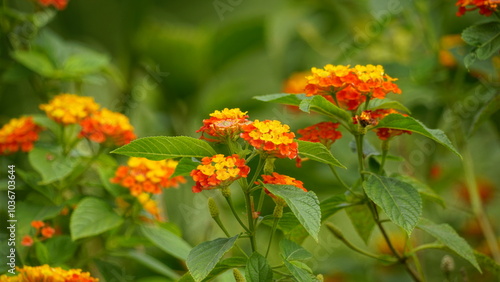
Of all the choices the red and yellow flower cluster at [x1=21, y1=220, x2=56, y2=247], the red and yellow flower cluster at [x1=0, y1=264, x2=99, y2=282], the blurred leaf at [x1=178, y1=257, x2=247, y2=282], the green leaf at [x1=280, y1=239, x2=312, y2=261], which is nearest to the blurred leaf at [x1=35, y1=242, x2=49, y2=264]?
the red and yellow flower cluster at [x1=21, y1=220, x2=56, y2=247]

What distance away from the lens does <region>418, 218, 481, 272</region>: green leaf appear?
761 mm

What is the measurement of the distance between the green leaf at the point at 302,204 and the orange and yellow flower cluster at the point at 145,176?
26 centimetres

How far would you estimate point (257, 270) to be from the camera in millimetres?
653

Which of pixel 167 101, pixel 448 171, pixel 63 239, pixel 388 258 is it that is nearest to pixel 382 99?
pixel 388 258

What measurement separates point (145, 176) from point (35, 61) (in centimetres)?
37

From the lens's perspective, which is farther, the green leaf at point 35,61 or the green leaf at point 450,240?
the green leaf at point 35,61

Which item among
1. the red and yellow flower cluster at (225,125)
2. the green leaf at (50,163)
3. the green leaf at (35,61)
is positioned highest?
the green leaf at (35,61)

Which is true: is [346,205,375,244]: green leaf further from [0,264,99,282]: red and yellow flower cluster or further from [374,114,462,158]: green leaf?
[0,264,99,282]: red and yellow flower cluster

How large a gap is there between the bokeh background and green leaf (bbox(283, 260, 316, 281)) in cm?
27

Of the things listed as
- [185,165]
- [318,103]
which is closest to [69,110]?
[185,165]

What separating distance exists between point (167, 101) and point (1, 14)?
57 cm

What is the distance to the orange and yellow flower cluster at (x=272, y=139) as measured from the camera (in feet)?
2.09

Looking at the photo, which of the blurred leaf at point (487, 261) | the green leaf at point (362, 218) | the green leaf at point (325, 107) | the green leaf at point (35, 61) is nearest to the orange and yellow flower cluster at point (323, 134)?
the green leaf at point (325, 107)

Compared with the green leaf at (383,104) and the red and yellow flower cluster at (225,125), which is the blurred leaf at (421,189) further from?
the red and yellow flower cluster at (225,125)
